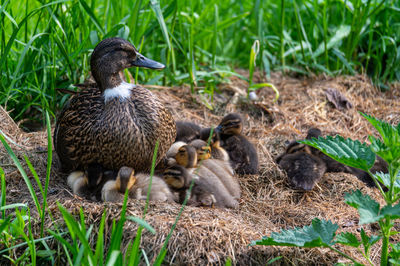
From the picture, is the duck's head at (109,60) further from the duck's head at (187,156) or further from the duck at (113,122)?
the duck's head at (187,156)

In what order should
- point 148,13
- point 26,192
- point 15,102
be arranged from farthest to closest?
point 148,13
point 15,102
point 26,192

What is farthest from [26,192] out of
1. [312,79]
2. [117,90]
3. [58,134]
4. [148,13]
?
[312,79]

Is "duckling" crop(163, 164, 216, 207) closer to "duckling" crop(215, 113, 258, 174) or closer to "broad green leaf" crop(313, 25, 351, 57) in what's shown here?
"duckling" crop(215, 113, 258, 174)

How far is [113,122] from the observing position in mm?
3611

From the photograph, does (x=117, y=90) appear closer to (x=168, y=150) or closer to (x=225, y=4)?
(x=168, y=150)

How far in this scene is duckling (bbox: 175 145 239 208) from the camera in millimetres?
3694

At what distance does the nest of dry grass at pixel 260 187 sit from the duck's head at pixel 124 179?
0.55ft

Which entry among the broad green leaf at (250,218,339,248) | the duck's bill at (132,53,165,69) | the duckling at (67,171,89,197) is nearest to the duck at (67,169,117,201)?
the duckling at (67,171,89,197)

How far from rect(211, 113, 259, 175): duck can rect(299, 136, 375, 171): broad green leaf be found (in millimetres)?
1372

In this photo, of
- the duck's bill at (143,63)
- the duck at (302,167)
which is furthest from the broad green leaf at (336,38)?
the duck's bill at (143,63)

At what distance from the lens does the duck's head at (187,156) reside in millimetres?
3914

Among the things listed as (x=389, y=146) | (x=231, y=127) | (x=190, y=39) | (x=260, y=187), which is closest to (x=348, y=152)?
(x=389, y=146)

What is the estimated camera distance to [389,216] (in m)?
2.58

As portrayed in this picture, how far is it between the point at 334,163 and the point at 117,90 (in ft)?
6.15
